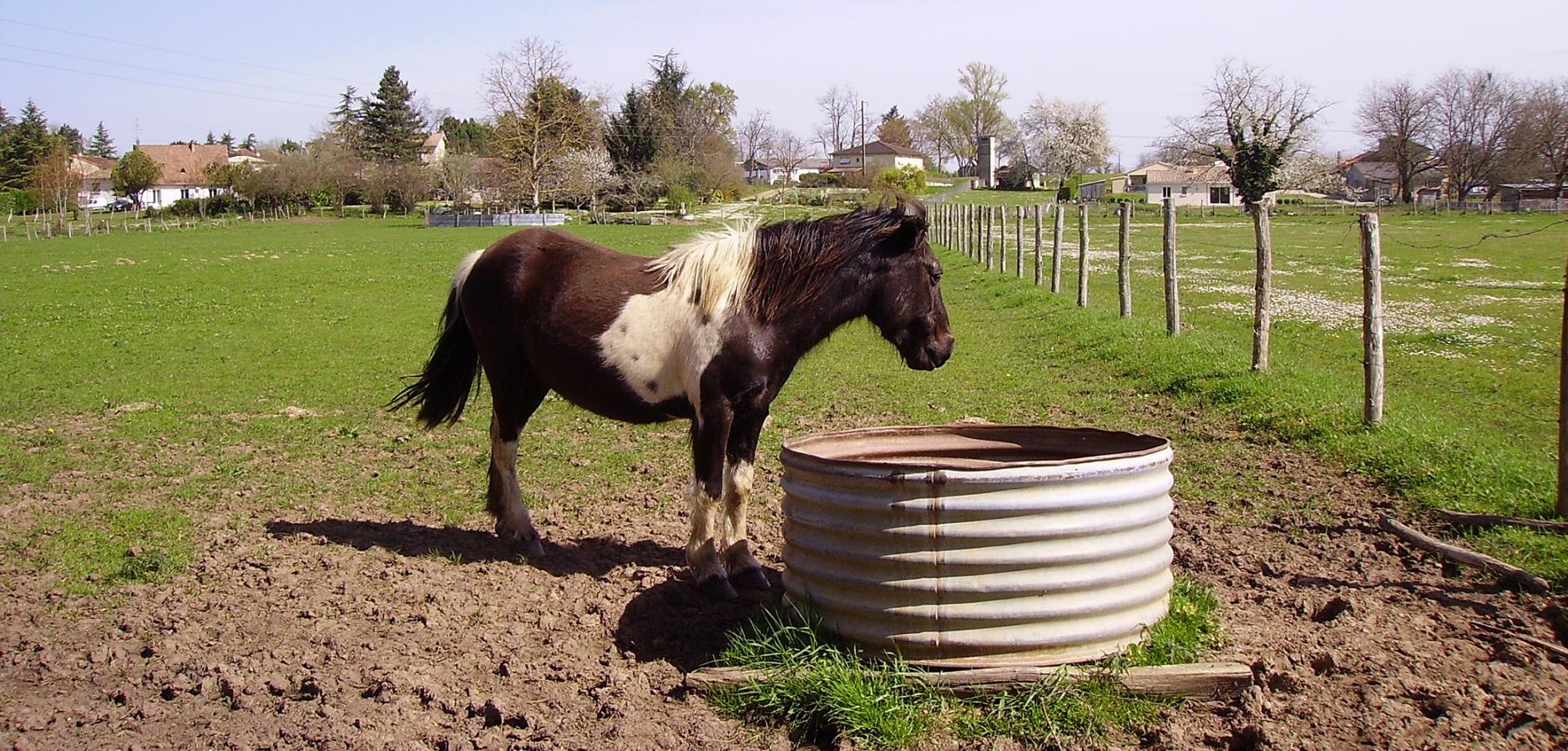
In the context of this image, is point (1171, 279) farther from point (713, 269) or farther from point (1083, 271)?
point (713, 269)

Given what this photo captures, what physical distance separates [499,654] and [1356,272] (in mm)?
23638

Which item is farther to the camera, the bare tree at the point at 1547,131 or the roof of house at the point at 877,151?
the roof of house at the point at 877,151

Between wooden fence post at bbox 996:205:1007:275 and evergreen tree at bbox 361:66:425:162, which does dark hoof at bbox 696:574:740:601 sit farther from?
evergreen tree at bbox 361:66:425:162

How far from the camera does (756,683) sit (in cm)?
407

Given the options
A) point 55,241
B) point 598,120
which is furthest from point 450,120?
point 55,241

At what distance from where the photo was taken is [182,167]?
110m

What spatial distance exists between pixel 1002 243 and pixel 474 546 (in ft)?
62.6

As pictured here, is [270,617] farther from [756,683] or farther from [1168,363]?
[1168,363]

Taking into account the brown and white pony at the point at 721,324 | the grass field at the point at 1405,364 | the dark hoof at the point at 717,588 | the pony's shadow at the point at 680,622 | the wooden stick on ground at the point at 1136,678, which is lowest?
the pony's shadow at the point at 680,622

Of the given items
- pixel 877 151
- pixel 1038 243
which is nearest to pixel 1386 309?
pixel 1038 243

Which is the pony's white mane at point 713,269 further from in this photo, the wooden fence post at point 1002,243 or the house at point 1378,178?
the house at point 1378,178

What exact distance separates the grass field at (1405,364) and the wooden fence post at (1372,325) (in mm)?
159

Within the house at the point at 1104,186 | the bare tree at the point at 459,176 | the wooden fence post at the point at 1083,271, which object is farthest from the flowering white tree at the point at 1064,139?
the wooden fence post at the point at 1083,271

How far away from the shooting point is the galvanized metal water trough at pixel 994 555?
155 inches
